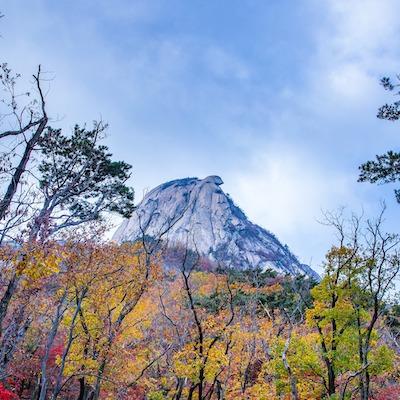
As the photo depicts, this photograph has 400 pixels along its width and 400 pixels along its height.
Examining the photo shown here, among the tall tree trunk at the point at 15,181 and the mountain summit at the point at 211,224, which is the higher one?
the mountain summit at the point at 211,224

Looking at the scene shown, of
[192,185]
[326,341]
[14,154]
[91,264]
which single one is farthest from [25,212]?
[192,185]

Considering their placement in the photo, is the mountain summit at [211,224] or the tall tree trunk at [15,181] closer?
the tall tree trunk at [15,181]

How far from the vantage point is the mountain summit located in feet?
365

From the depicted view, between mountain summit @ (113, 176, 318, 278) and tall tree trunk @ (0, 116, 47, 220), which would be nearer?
tall tree trunk @ (0, 116, 47, 220)

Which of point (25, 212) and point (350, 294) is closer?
point (25, 212)

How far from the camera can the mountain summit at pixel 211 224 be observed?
365 feet

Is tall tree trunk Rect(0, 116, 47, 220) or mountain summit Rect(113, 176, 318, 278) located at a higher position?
mountain summit Rect(113, 176, 318, 278)

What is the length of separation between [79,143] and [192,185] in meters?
121

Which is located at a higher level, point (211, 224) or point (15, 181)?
point (211, 224)

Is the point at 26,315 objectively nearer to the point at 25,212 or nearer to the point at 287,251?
the point at 25,212

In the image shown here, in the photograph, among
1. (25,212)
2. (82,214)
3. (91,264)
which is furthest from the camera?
(82,214)

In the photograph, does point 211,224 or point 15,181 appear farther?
point 211,224

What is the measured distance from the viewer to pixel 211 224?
117 metres

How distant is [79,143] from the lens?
14703 millimetres
